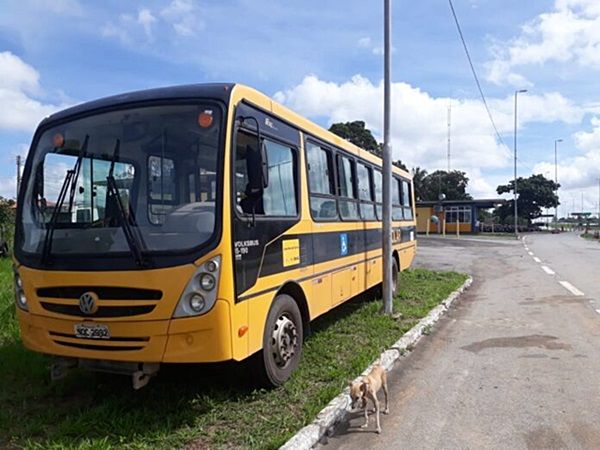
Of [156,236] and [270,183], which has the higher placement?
[270,183]

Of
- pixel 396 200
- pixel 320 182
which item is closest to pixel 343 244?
pixel 320 182

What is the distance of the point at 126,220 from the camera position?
4.32m

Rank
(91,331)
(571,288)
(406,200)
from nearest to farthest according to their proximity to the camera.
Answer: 1. (91,331)
2. (406,200)
3. (571,288)

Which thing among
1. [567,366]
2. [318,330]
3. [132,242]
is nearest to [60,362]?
[132,242]

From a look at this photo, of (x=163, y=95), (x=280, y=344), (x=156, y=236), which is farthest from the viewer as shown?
(x=280, y=344)

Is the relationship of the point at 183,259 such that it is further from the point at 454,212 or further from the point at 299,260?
the point at 454,212

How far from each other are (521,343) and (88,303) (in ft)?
19.3

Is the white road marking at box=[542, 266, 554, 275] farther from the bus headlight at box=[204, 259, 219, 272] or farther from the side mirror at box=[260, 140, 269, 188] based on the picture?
the bus headlight at box=[204, 259, 219, 272]

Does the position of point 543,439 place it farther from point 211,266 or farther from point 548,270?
point 548,270

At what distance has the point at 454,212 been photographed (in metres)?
56.4

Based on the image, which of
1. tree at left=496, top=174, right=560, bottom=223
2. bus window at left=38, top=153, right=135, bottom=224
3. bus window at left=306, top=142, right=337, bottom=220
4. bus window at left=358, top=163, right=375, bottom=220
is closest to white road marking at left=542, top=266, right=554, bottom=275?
bus window at left=358, top=163, right=375, bottom=220

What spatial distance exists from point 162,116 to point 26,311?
6.98ft

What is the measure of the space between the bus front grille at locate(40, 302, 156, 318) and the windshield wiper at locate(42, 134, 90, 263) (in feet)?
1.39

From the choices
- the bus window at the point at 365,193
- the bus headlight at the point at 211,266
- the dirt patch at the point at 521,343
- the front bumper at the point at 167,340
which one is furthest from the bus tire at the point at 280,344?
the bus window at the point at 365,193
